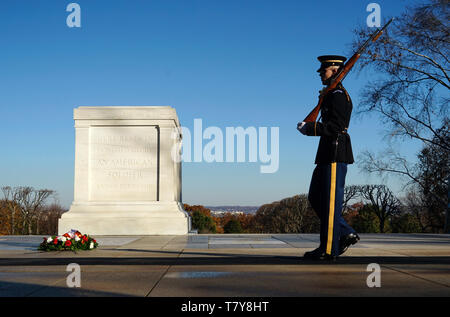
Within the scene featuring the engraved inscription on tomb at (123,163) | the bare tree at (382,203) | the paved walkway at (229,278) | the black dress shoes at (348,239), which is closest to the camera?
the paved walkway at (229,278)

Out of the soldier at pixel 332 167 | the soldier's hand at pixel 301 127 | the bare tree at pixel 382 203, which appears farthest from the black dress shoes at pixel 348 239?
the bare tree at pixel 382 203

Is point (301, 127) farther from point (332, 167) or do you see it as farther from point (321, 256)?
point (321, 256)

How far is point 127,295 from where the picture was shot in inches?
128

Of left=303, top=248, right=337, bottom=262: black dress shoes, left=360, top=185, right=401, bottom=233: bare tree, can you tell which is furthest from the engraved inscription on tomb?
left=360, top=185, right=401, bottom=233: bare tree

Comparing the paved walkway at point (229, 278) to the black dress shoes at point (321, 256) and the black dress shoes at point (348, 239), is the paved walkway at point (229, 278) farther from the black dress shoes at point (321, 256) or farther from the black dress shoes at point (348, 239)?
the black dress shoes at point (348, 239)

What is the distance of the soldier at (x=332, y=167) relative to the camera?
5.12 m

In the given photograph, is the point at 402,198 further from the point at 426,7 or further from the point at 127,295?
the point at 127,295

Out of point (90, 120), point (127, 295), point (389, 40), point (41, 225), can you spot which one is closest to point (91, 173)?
point (90, 120)

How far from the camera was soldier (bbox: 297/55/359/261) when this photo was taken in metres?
5.12

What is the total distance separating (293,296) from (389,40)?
1701cm

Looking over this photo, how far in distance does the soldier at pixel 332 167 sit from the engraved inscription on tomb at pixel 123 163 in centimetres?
876

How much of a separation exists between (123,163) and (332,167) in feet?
30.6

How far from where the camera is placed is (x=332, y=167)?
5.12m

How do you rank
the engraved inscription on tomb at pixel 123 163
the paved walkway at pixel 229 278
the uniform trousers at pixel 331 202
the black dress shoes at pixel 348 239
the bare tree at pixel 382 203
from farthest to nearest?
the bare tree at pixel 382 203 → the engraved inscription on tomb at pixel 123 163 → the black dress shoes at pixel 348 239 → the uniform trousers at pixel 331 202 → the paved walkway at pixel 229 278
